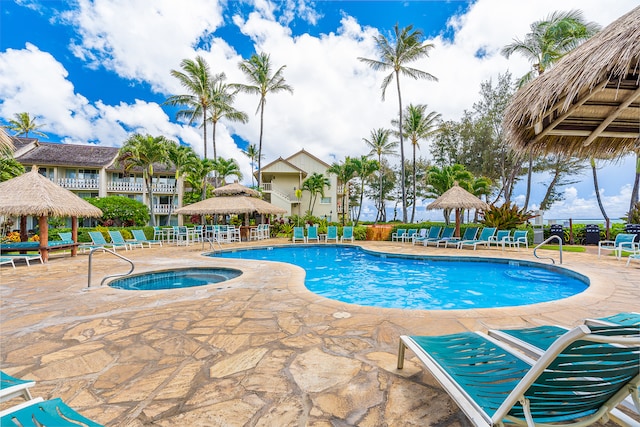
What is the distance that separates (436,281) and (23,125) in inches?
1656

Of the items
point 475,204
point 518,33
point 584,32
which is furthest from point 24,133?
point 584,32

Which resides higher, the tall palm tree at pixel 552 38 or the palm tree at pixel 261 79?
the palm tree at pixel 261 79

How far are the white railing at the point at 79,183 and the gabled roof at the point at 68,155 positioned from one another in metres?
1.43

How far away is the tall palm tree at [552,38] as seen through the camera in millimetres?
16422

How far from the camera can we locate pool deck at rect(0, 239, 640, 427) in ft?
7.07

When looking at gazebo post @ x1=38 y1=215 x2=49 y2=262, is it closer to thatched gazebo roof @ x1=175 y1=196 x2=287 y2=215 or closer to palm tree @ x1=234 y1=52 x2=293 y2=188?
thatched gazebo roof @ x1=175 y1=196 x2=287 y2=215

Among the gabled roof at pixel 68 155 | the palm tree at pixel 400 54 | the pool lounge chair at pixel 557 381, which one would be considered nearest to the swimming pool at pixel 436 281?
the pool lounge chair at pixel 557 381

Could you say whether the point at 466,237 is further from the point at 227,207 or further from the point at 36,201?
the point at 36,201

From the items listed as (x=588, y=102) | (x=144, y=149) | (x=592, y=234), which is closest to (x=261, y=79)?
(x=144, y=149)

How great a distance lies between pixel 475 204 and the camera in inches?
580

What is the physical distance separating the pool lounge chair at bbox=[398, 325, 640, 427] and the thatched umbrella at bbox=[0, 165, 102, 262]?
44.7ft

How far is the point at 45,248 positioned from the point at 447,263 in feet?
48.0

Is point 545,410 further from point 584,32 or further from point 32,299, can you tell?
point 584,32

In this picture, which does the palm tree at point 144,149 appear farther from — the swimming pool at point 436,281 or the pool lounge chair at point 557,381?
the pool lounge chair at point 557,381
